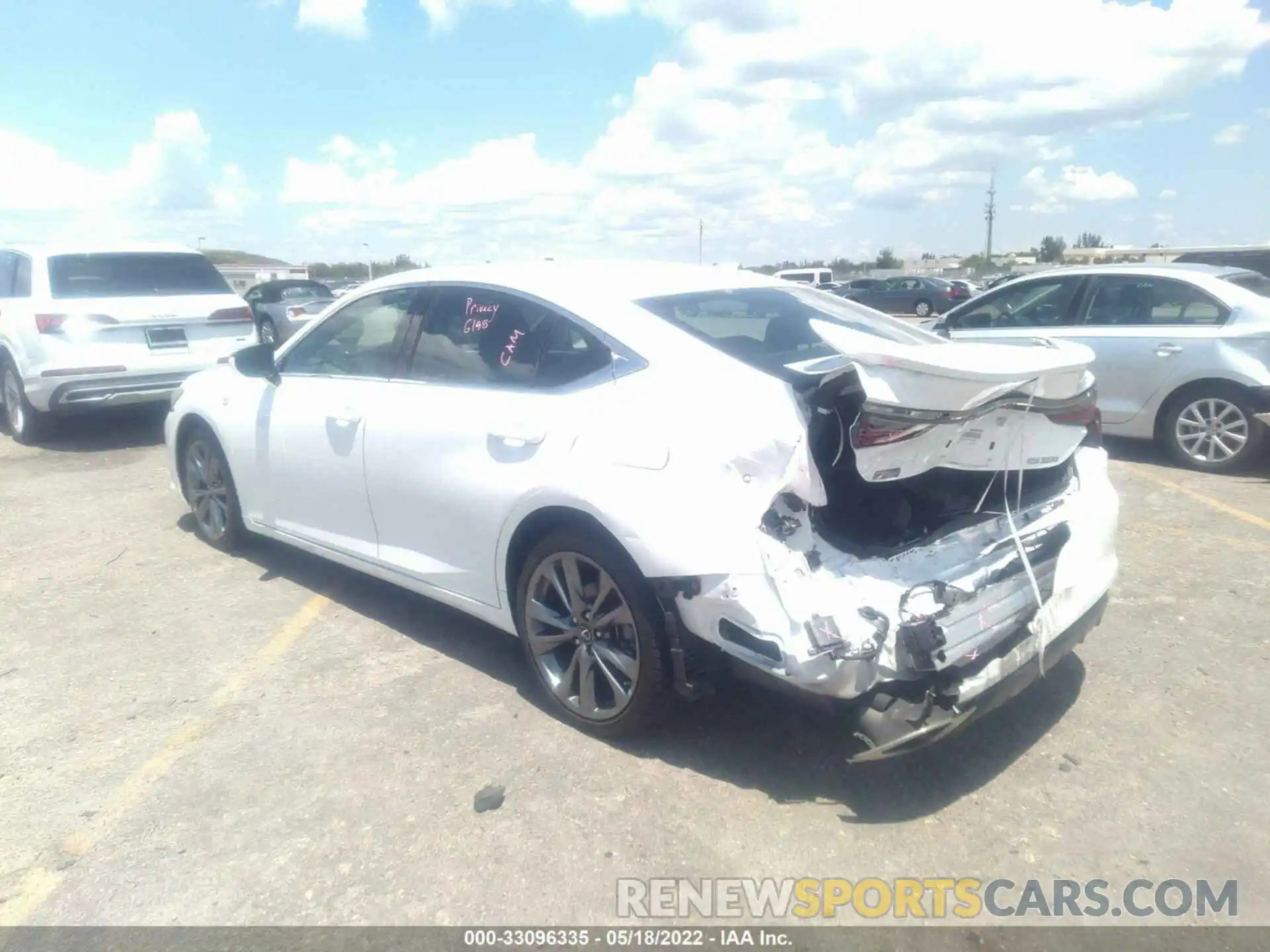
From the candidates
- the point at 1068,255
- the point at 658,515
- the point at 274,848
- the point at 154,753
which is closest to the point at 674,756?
the point at 658,515

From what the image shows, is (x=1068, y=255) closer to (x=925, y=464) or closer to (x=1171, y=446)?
(x=1171, y=446)

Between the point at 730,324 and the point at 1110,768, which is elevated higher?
the point at 730,324

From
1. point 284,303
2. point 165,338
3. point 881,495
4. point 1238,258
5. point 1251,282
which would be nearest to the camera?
point 881,495

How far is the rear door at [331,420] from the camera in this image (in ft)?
Answer: 14.3

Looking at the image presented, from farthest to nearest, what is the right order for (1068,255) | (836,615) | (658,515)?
(1068,255) → (658,515) → (836,615)

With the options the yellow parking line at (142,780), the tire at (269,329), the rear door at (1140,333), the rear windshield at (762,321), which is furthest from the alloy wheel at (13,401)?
the tire at (269,329)

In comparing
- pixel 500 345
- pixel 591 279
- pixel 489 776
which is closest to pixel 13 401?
pixel 500 345

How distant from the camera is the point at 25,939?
103 inches

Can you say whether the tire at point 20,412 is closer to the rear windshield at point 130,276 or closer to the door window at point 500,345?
the rear windshield at point 130,276

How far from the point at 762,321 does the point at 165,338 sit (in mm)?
6744

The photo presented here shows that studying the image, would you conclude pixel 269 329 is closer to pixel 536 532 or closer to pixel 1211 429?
pixel 1211 429

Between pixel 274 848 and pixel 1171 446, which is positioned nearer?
pixel 274 848

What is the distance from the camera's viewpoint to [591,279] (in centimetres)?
391

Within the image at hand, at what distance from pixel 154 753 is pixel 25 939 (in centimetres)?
99
